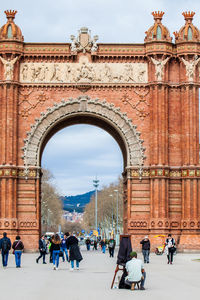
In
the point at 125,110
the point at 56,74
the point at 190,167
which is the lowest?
the point at 190,167

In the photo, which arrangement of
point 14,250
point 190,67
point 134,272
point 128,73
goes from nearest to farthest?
point 134,272 < point 14,250 < point 190,67 < point 128,73

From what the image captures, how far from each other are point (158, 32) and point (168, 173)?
9.41 m

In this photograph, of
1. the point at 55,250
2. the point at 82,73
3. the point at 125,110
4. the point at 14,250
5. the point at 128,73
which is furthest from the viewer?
the point at 128,73

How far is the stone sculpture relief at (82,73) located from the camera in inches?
1770

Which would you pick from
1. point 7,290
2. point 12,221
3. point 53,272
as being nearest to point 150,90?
point 12,221

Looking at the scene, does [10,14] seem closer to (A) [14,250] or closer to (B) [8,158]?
(B) [8,158]

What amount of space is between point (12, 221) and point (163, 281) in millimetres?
22594

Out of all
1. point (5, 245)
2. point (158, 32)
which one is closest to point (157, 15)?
point (158, 32)

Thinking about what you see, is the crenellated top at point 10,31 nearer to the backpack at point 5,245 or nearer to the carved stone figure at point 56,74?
the carved stone figure at point 56,74

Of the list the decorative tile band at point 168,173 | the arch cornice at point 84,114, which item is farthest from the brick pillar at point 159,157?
the arch cornice at point 84,114

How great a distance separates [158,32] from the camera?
44750mm

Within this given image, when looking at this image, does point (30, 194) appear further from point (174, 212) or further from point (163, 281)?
point (163, 281)

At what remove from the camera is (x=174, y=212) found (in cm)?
4425

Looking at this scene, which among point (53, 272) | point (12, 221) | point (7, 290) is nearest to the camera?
point (7, 290)
